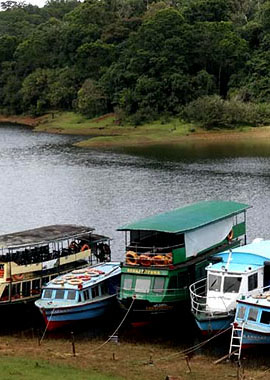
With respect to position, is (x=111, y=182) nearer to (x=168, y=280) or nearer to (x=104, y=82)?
(x=168, y=280)

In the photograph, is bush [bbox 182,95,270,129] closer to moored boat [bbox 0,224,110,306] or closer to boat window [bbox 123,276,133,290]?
moored boat [bbox 0,224,110,306]

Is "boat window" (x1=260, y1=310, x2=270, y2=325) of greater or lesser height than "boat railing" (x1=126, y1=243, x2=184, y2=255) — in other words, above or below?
below

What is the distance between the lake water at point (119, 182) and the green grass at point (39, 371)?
2084 cm

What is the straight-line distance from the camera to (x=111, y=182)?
87062 millimetres

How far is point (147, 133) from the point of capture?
132 metres

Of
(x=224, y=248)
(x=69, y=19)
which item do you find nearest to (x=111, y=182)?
(x=224, y=248)

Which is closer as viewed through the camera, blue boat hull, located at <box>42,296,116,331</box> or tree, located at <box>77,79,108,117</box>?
blue boat hull, located at <box>42,296,116,331</box>

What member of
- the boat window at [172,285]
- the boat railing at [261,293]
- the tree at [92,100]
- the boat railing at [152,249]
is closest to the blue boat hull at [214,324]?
the boat railing at [261,293]

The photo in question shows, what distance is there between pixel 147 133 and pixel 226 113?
13.8m

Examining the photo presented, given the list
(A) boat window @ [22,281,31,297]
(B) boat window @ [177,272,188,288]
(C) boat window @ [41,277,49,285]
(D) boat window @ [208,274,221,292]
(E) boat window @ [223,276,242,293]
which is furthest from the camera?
(C) boat window @ [41,277,49,285]

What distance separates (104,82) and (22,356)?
121m

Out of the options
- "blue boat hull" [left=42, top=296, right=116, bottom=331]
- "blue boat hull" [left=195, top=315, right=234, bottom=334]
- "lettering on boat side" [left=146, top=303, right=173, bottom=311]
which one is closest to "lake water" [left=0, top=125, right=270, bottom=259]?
"blue boat hull" [left=42, top=296, right=116, bottom=331]

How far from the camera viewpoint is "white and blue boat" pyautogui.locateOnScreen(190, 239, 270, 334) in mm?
36500

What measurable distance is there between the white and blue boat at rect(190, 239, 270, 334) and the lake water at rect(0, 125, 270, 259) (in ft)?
49.0
